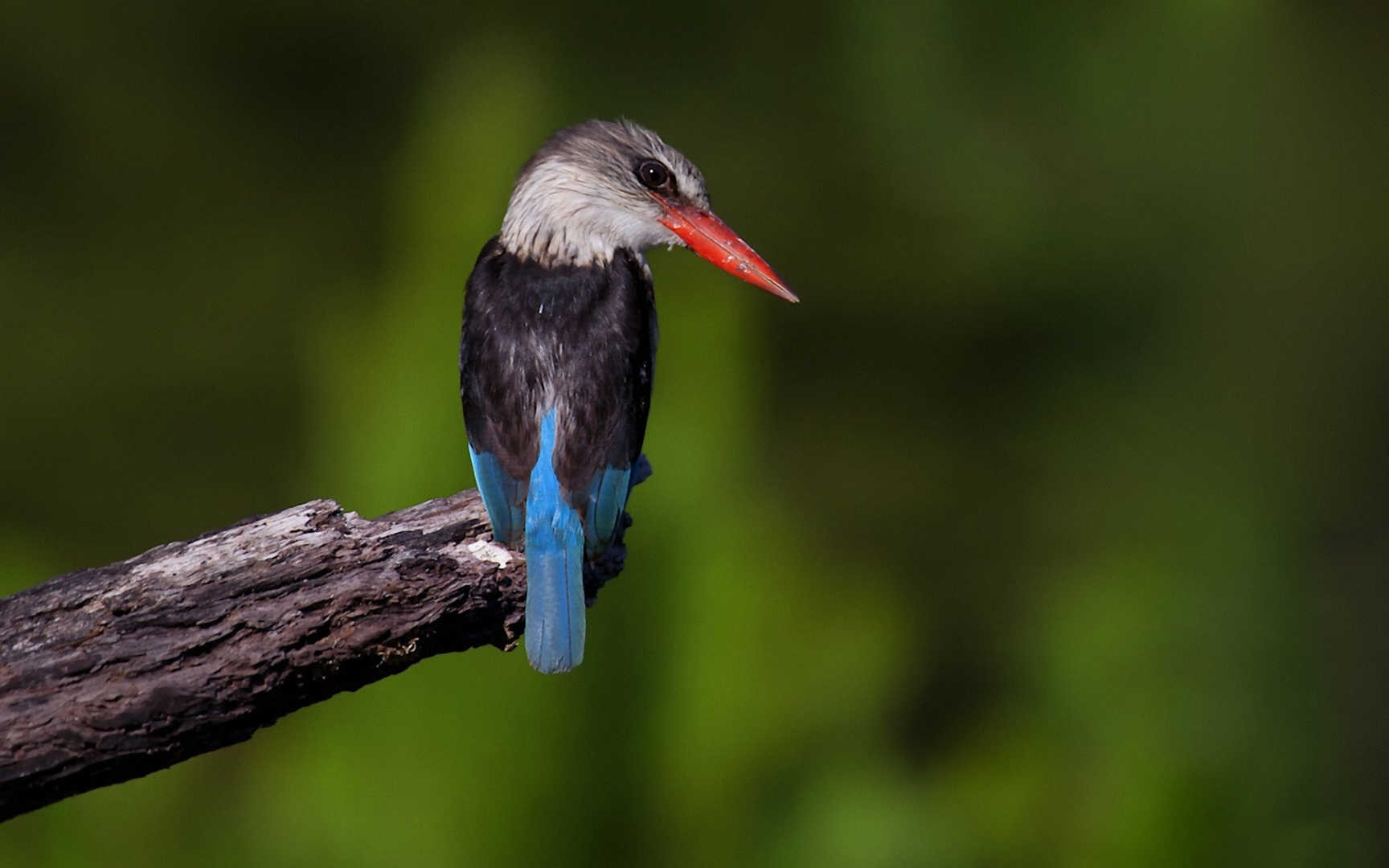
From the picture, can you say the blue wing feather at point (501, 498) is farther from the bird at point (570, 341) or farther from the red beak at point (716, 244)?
the red beak at point (716, 244)

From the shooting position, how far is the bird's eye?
248cm

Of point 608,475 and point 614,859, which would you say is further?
point 614,859

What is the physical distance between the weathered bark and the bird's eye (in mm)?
793

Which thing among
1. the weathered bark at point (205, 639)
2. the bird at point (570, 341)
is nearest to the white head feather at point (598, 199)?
the bird at point (570, 341)

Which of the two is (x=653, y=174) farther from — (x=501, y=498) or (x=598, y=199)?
(x=501, y=498)

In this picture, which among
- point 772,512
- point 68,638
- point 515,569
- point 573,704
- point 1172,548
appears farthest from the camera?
point 772,512

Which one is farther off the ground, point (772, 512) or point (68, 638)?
point (68, 638)

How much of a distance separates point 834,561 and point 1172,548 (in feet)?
3.82

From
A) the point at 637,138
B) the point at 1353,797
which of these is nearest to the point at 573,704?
the point at 637,138

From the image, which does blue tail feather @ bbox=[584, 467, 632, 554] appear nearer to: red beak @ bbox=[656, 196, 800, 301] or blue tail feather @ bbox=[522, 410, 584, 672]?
blue tail feather @ bbox=[522, 410, 584, 672]

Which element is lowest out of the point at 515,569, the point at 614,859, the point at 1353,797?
the point at 1353,797

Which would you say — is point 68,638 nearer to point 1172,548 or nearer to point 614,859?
point 614,859

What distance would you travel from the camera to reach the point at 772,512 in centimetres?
399

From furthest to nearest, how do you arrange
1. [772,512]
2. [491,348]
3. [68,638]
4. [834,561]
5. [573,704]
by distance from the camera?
[834,561] → [772,512] → [573,704] → [491,348] → [68,638]
